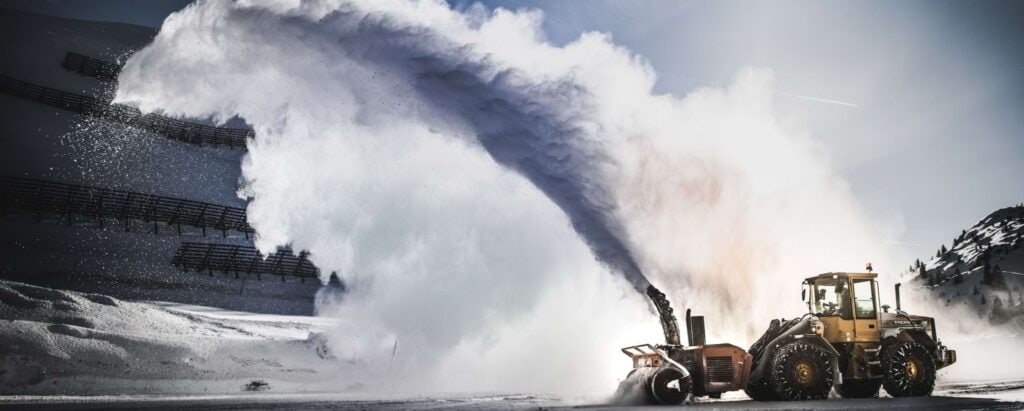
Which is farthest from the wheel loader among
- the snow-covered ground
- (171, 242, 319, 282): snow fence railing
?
(171, 242, 319, 282): snow fence railing

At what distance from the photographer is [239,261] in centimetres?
4062

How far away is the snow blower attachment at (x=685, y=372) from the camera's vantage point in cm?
1279

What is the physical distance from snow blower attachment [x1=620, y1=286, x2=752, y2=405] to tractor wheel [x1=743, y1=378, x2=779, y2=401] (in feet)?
2.39

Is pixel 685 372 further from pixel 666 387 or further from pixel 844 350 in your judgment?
pixel 844 350

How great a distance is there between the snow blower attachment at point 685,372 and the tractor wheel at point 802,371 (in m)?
0.73

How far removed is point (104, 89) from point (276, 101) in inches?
1558

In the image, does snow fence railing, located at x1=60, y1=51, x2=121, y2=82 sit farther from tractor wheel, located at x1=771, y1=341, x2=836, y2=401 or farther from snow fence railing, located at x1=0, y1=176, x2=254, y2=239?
tractor wheel, located at x1=771, y1=341, x2=836, y2=401

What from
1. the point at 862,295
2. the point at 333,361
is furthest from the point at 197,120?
the point at 862,295

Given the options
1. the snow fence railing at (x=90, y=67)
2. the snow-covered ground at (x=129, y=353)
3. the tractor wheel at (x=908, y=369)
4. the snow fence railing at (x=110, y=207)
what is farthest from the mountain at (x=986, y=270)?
the snow fence railing at (x=90, y=67)

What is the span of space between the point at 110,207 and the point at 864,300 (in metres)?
40.1

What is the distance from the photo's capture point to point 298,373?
20.7m

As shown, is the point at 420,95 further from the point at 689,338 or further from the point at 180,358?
the point at 180,358

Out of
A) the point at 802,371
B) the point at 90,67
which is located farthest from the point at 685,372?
the point at 90,67

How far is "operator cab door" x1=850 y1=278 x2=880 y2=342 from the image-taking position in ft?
49.3
